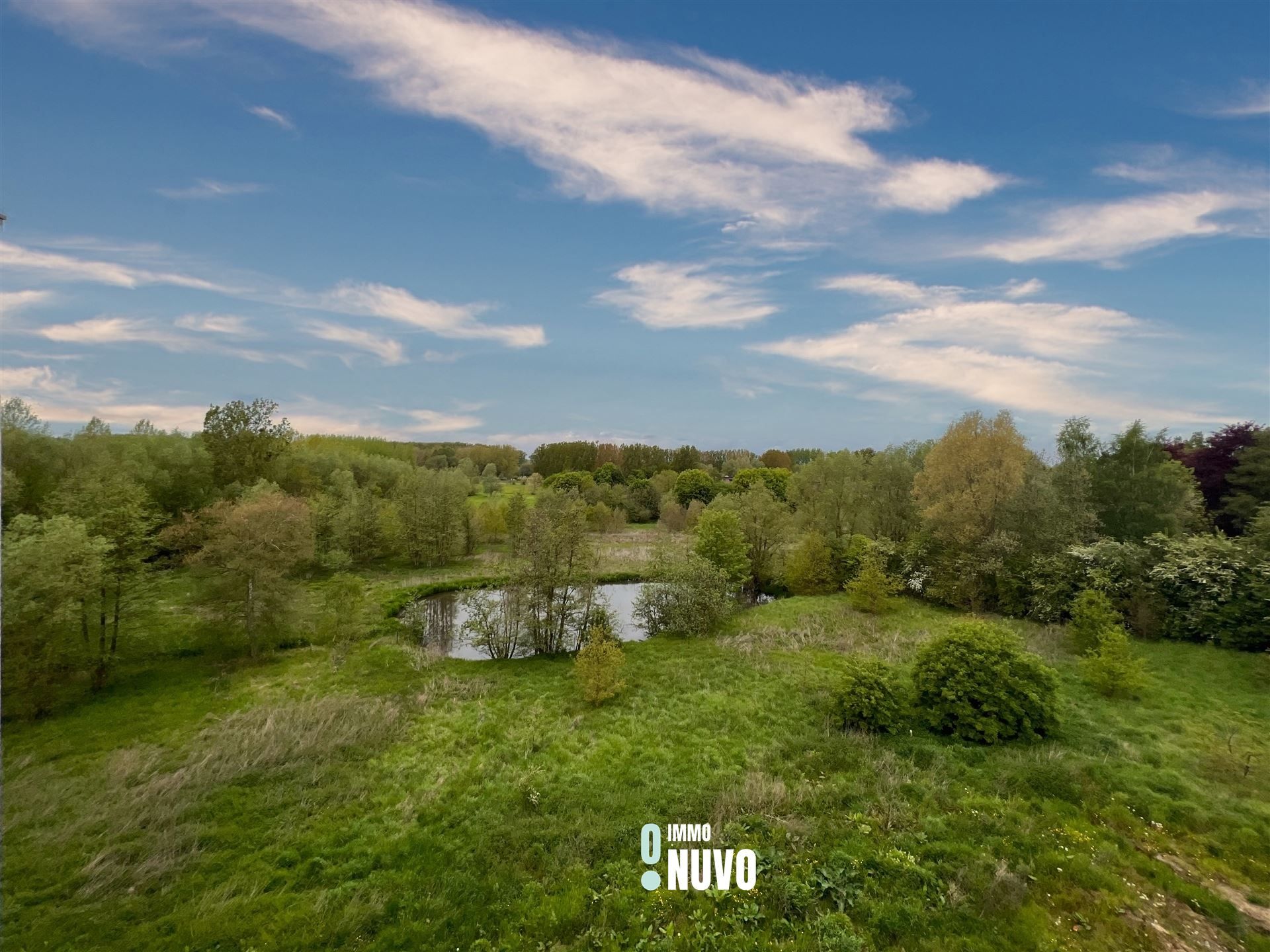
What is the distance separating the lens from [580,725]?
15219 millimetres

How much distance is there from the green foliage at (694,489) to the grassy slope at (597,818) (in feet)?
171

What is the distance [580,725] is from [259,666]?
1342cm

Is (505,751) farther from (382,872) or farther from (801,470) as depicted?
(801,470)

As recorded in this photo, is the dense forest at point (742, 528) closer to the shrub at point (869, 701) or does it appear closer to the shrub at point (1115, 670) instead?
the shrub at point (1115, 670)

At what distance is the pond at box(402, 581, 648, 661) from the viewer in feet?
77.4

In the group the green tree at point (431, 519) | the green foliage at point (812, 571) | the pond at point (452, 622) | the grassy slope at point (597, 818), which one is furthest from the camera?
the green tree at point (431, 519)

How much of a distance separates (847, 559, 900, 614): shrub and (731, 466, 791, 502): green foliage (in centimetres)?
3746

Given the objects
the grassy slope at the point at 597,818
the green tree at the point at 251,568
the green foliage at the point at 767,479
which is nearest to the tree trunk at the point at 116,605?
the grassy slope at the point at 597,818

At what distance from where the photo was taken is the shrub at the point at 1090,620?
1844cm

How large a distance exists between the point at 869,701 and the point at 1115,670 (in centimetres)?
836

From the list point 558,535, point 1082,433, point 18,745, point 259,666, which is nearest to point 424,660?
point 259,666

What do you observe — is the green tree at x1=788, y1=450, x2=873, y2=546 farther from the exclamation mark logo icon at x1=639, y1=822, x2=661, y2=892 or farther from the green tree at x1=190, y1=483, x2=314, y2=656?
the green tree at x1=190, y1=483, x2=314, y2=656

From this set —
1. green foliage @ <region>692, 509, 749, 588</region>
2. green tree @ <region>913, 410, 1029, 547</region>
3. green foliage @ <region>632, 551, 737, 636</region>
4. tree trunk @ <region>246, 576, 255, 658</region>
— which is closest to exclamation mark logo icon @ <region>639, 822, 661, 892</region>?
green foliage @ <region>632, 551, 737, 636</region>

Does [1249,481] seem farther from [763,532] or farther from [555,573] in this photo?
[555,573]
